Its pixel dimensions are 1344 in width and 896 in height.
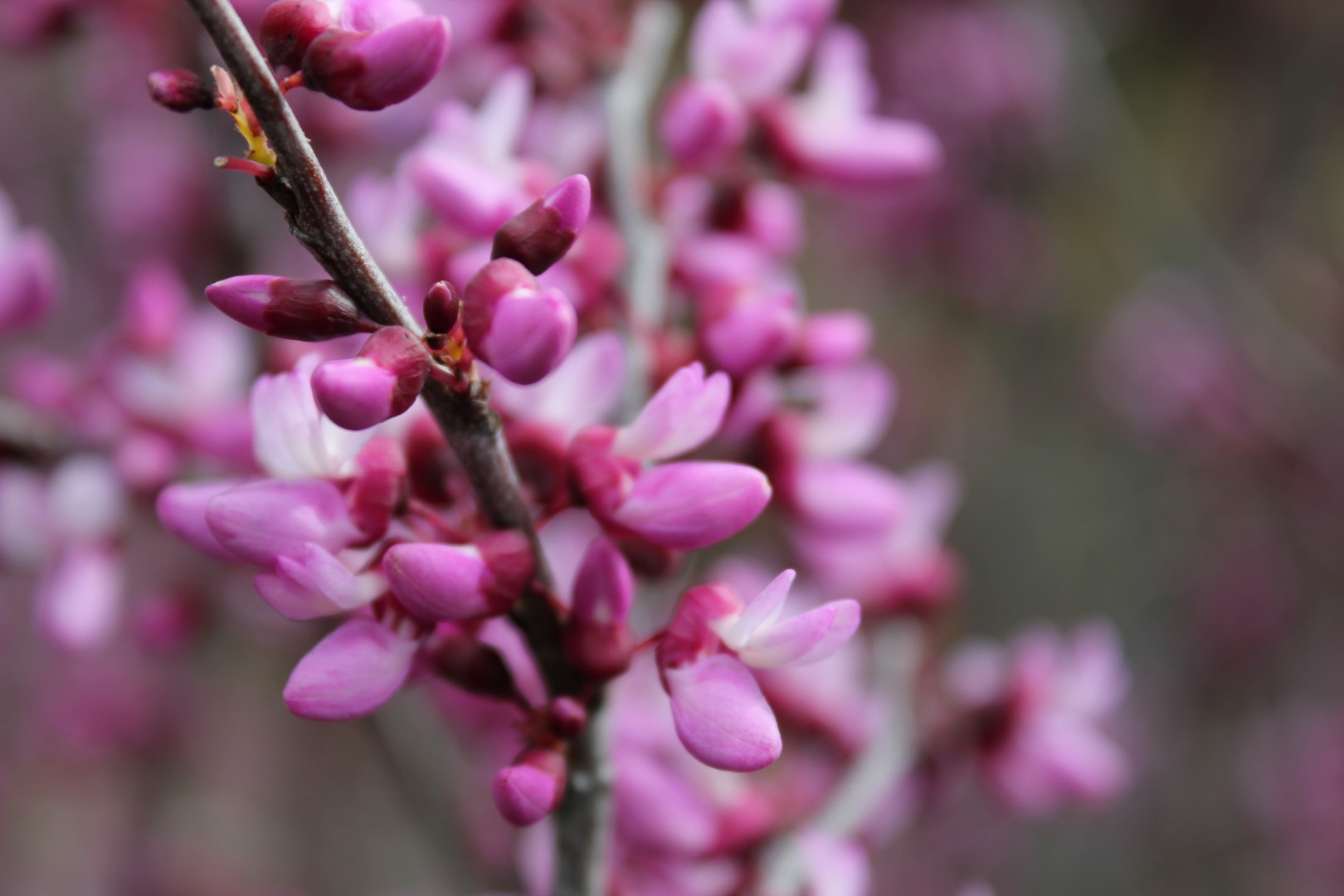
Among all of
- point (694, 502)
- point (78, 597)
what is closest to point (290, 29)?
point (694, 502)

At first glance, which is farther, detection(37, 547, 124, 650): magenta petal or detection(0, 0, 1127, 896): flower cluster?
detection(37, 547, 124, 650): magenta petal

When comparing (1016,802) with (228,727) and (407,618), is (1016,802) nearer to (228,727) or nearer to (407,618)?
(407,618)

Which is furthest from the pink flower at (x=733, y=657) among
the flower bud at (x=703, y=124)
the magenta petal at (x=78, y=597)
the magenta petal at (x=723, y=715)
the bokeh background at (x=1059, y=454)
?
the bokeh background at (x=1059, y=454)

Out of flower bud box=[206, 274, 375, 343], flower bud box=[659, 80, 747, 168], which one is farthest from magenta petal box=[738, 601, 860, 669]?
flower bud box=[659, 80, 747, 168]

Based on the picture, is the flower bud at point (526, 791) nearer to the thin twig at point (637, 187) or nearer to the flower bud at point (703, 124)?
the thin twig at point (637, 187)

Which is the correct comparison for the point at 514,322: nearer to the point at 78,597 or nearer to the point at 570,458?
the point at 570,458

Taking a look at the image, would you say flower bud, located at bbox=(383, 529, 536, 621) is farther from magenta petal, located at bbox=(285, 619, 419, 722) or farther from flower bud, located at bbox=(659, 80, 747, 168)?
flower bud, located at bbox=(659, 80, 747, 168)
